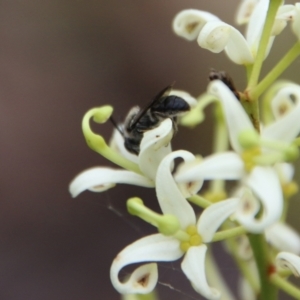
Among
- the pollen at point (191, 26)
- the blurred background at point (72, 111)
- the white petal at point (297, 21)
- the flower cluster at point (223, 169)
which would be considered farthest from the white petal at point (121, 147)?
the blurred background at point (72, 111)

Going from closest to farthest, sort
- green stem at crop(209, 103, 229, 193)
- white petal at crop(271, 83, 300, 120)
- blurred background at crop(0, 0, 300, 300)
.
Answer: white petal at crop(271, 83, 300, 120)
green stem at crop(209, 103, 229, 193)
blurred background at crop(0, 0, 300, 300)

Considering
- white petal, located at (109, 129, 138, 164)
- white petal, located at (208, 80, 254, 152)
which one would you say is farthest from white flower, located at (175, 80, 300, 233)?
white petal, located at (109, 129, 138, 164)

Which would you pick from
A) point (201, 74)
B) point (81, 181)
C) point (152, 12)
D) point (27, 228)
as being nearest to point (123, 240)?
point (27, 228)

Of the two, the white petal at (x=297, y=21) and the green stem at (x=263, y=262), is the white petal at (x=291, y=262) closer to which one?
the green stem at (x=263, y=262)

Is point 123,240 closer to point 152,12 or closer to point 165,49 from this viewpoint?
point 165,49

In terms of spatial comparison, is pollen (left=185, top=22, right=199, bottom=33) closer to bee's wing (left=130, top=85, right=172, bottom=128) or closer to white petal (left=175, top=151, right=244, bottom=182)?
bee's wing (left=130, top=85, right=172, bottom=128)

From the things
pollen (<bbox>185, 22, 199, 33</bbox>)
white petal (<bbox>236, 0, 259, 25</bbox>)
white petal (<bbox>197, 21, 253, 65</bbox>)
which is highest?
white petal (<bbox>236, 0, 259, 25</bbox>)
